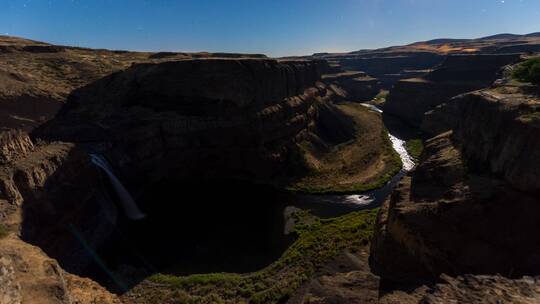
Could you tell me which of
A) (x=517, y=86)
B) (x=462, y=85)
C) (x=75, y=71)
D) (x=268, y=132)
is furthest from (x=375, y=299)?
(x=462, y=85)

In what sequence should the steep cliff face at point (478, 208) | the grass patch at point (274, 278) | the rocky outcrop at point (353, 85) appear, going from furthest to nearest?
1. the rocky outcrop at point (353, 85)
2. the grass patch at point (274, 278)
3. the steep cliff face at point (478, 208)

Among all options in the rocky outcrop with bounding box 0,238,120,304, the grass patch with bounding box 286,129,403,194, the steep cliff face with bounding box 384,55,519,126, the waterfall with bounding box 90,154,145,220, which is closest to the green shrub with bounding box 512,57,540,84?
the grass patch with bounding box 286,129,403,194

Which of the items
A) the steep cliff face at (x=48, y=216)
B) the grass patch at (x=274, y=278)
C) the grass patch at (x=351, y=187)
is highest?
the steep cliff face at (x=48, y=216)

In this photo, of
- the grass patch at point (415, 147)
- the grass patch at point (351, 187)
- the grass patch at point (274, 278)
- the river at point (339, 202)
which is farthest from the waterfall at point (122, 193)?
the grass patch at point (415, 147)

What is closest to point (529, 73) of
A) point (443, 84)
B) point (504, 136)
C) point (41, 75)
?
point (504, 136)

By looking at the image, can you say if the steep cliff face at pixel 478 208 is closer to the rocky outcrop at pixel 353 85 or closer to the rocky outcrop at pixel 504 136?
the rocky outcrop at pixel 504 136

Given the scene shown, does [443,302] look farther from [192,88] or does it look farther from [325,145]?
[325,145]

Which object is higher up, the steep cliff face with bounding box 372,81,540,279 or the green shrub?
the green shrub

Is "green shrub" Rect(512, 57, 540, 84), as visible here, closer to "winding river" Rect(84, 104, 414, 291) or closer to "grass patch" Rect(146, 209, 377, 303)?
"grass patch" Rect(146, 209, 377, 303)
